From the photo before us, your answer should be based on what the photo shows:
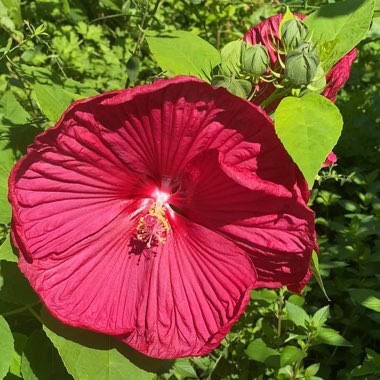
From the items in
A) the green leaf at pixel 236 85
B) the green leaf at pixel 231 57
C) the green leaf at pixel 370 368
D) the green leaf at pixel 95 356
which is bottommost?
the green leaf at pixel 370 368

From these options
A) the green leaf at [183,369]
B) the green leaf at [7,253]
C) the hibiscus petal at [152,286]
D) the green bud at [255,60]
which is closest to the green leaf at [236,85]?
the green bud at [255,60]

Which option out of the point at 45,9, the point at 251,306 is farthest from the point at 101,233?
the point at 45,9

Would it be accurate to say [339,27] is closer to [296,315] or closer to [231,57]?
[231,57]

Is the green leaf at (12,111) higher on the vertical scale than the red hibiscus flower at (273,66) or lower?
lower

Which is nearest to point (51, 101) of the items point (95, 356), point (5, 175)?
point (5, 175)

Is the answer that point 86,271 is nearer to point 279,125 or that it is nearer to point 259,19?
point 279,125

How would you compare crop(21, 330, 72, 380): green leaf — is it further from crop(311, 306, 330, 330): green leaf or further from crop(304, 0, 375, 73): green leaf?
crop(304, 0, 375, 73): green leaf

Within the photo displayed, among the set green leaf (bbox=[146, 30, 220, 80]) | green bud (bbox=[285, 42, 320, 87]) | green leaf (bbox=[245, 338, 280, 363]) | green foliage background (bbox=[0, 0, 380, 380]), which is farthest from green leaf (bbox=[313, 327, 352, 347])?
green bud (bbox=[285, 42, 320, 87])

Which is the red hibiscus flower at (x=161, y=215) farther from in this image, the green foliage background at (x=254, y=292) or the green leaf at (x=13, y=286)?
the green leaf at (x=13, y=286)

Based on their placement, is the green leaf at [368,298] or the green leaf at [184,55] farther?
the green leaf at [368,298]
